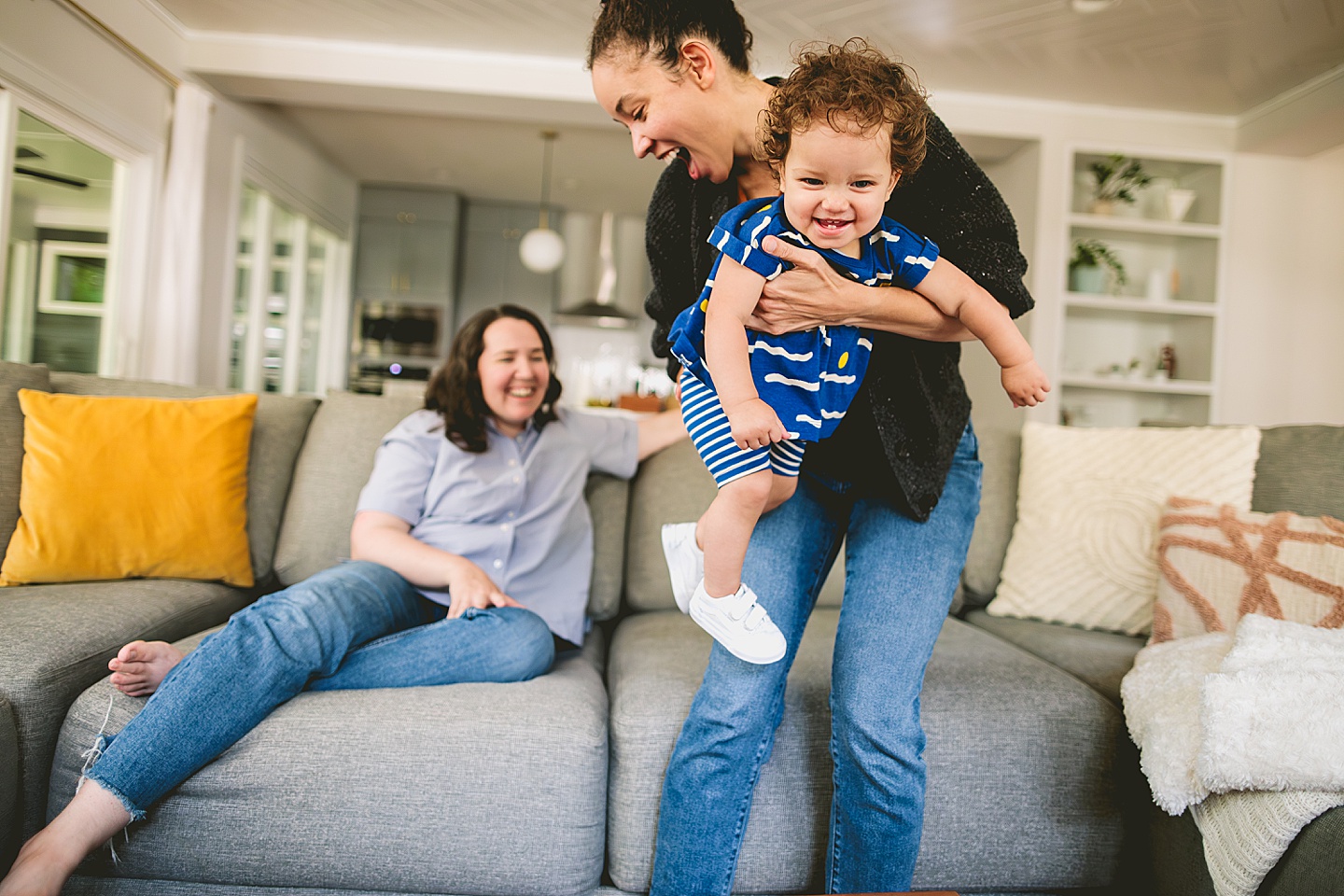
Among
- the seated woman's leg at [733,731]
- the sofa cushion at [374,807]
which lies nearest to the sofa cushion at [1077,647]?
the seated woman's leg at [733,731]

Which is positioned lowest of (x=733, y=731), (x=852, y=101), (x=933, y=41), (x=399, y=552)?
(x=733, y=731)

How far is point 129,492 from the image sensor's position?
1700 millimetres

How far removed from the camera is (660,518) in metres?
1.92

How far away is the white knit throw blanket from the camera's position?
0.99 m

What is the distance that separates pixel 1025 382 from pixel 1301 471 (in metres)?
1.14

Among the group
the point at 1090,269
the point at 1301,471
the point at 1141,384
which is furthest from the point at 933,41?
the point at 1301,471

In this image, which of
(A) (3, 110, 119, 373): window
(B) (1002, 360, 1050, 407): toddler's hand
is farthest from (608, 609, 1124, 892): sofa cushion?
(A) (3, 110, 119, 373): window

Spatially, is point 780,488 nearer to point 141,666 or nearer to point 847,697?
point 847,697

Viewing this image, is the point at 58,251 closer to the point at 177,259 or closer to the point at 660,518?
the point at 177,259

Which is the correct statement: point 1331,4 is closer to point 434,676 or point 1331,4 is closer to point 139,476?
point 434,676

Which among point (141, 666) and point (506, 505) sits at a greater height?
point (506, 505)

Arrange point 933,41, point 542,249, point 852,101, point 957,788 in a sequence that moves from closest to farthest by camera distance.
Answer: point 852,101, point 957,788, point 933,41, point 542,249

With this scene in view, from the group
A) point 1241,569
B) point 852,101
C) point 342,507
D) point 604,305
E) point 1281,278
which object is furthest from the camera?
point 604,305

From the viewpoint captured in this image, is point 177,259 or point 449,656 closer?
point 449,656
